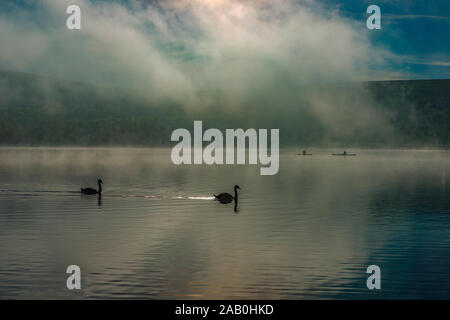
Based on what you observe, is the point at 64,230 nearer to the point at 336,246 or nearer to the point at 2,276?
the point at 2,276

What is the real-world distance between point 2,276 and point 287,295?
10.6 metres

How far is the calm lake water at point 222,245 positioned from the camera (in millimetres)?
22484

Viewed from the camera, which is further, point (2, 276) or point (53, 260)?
point (53, 260)

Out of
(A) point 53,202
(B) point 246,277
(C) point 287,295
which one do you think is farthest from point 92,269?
(A) point 53,202

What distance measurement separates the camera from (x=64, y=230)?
35250 mm

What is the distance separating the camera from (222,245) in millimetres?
31016

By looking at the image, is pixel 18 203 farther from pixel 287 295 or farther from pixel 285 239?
pixel 287 295

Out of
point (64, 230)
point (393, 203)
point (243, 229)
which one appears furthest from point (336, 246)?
point (393, 203)

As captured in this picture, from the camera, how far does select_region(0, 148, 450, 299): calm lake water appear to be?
22484mm

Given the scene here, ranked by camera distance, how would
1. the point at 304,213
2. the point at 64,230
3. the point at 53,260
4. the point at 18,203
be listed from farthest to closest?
the point at 18,203 → the point at 304,213 → the point at 64,230 → the point at 53,260
